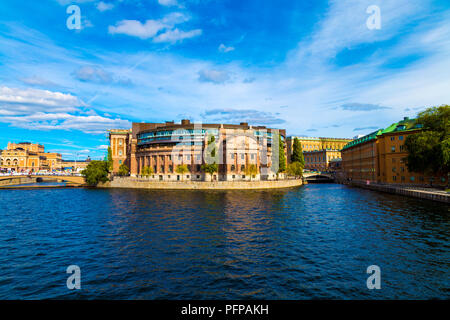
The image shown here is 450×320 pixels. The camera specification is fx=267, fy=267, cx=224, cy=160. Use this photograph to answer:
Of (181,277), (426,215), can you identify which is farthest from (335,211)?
(181,277)

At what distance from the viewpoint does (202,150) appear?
11750cm

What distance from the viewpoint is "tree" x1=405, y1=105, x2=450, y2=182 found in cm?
6425

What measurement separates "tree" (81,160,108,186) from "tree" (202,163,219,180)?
4602 cm

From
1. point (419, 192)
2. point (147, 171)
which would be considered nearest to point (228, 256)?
point (419, 192)

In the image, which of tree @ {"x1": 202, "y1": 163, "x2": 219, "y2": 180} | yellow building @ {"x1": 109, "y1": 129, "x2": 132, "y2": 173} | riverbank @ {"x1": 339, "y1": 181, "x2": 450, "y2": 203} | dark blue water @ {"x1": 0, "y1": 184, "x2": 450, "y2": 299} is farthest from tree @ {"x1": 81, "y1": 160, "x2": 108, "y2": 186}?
riverbank @ {"x1": 339, "y1": 181, "x2": 450, "y2": 203}

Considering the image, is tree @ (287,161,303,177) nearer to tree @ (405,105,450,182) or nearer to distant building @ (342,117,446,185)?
distant building @ (342,117,446,185)

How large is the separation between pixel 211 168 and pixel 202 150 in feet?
58.7

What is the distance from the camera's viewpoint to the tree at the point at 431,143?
64250 millimetres

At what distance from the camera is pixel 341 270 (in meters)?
20.3

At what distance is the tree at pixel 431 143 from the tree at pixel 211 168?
202 ft

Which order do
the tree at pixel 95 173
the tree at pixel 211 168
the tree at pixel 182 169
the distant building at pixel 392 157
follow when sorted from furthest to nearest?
the tree at pixel 182 169, the tree at pixel 95 173, the tree at pixel 211 168, the distant building at pixel 392 157

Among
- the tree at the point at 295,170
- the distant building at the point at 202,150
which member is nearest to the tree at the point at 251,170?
the distant building at the point at 202,150

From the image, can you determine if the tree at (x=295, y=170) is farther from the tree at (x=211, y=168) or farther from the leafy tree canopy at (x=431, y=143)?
the leafy tree canopy at (x=431, y=143)

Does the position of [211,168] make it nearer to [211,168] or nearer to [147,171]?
[211,168]
